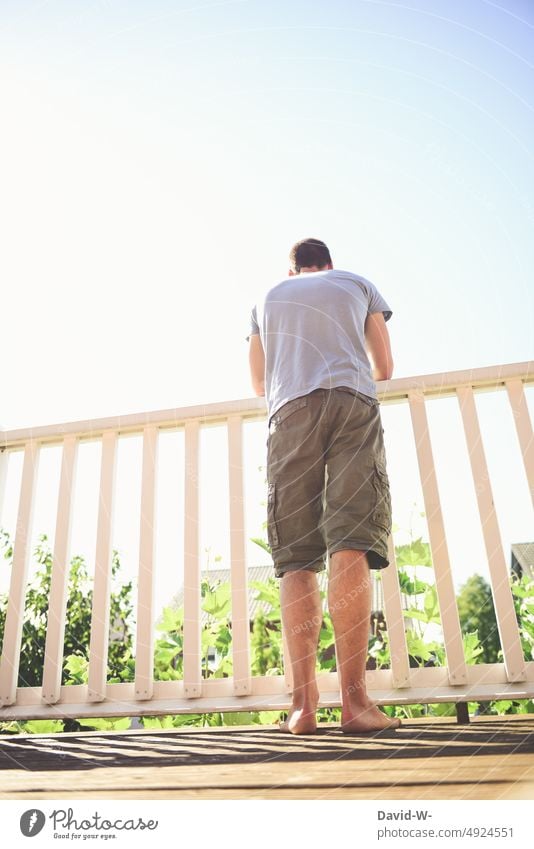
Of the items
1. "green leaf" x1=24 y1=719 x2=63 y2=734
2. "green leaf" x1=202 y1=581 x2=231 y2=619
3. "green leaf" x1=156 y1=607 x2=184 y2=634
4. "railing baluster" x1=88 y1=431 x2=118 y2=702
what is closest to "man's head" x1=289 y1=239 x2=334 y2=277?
"railing baluster" x1=88 y1=431 x2=118 y2=702

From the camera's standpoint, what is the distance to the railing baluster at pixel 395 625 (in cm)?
140

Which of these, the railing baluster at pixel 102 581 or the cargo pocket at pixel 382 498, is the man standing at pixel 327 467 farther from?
the railing baluster at pixel 102 581

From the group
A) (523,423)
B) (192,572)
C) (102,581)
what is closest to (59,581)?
(102,581)

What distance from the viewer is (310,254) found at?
1.66m

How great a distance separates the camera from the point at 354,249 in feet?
5.93

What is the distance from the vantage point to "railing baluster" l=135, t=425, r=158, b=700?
150cm

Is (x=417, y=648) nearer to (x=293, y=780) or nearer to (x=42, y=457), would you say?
(x=293, y=780)

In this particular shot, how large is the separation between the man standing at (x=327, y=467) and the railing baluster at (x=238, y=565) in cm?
19

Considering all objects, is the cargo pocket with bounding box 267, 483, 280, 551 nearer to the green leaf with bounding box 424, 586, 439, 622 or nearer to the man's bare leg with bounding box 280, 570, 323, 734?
the man's bare leg with bounding box 280, 570, 323, 734

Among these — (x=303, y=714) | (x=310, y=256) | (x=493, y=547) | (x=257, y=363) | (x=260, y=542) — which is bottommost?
(x=303, y=714)

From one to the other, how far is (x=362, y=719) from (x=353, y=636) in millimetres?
173

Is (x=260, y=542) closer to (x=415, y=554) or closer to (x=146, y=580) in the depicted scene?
(x=146, y=580)

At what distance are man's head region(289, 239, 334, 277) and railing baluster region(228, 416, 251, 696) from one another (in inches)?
20.5

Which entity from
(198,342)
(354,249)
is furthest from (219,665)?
(354,249)
